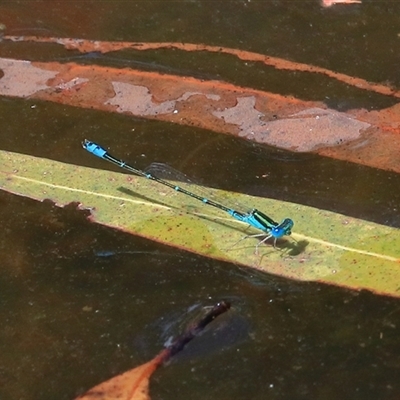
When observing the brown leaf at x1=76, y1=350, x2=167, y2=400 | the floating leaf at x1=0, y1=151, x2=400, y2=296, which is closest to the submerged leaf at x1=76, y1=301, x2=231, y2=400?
the brown leaf at x1=76, y1=350, x2=167, y2=400

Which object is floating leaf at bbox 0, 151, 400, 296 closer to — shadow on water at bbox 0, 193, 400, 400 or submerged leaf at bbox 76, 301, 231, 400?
shadow on water at bbox 0, 193, 400, 400

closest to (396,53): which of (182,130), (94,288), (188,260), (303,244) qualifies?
(182,130)

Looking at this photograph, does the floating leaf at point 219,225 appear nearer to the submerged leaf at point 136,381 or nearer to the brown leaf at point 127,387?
the submerged leaf at point 136,381

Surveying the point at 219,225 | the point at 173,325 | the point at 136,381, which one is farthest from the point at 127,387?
the point at 219,225

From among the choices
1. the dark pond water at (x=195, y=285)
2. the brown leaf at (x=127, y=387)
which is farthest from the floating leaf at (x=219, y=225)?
the brown leaf at (x=127, y=387)

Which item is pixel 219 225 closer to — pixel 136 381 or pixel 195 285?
pixel 195 285

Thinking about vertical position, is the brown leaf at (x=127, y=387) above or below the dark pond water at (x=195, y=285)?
below
